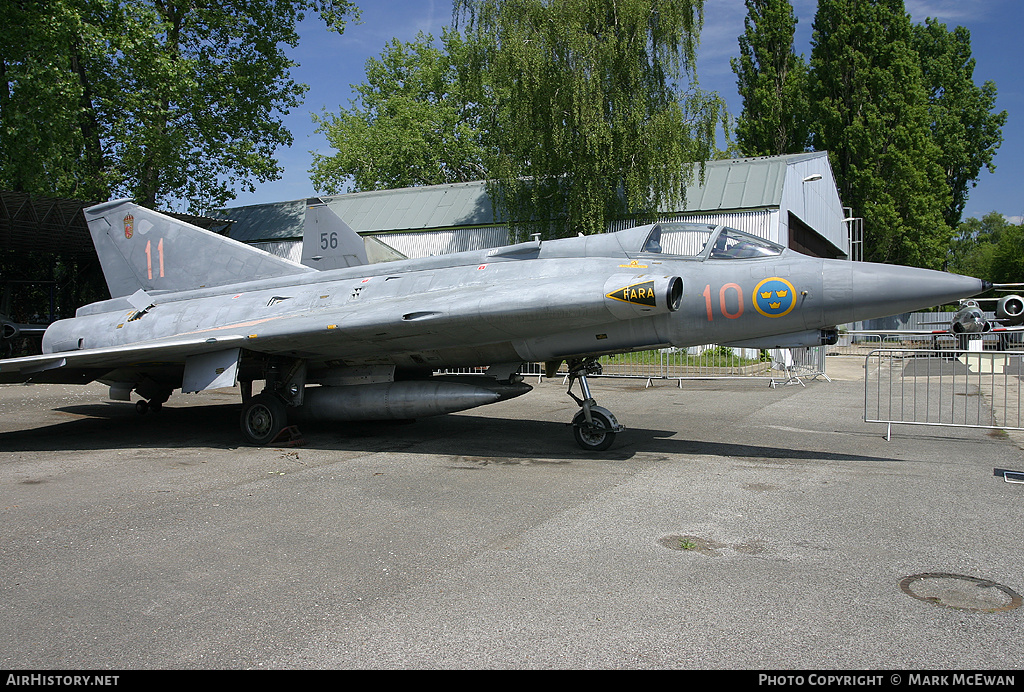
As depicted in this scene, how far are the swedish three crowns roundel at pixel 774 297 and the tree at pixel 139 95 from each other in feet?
72.4

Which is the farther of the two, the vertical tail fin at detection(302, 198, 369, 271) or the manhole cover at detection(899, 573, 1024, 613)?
the vertical tail fin at detection(302, 198, 369, 271)

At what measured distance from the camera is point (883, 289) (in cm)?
677

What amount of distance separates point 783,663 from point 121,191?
2849 centimetres

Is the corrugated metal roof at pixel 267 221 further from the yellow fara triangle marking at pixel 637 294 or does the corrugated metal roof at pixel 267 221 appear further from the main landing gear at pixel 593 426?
the yellow fara triangle marking at pixel 637 294

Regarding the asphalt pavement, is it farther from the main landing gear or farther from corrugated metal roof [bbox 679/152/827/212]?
corrugated metal roof [bbox 679/152/827/212]

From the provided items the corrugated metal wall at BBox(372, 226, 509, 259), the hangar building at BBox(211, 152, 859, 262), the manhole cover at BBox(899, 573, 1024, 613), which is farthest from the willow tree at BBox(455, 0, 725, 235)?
the manhole cover at BBox(899, 573, 1024, 613)

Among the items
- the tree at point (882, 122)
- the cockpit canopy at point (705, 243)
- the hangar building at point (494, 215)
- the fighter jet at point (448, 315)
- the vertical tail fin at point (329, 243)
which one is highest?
the tree at point (882, 122)

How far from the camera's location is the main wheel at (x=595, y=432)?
8.33 meters

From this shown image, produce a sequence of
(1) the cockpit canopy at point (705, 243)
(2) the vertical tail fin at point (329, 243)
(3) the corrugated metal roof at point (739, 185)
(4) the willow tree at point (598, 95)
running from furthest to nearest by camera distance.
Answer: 1. (3) the corrugated metal roof at point (739, 185)
2. (4) the willow tree at point (598, 95)
3. (2) the vertical tail fin at point (329, 243)
4. (1) the cockpit canopy at point (705, 243)

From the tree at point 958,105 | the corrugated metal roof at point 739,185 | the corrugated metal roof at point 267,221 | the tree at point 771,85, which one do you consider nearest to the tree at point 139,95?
the corrugated metal roof at point 267,221

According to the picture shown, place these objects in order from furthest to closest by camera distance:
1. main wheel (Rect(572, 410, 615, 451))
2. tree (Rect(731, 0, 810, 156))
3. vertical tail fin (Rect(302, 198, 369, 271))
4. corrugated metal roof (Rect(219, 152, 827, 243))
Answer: tree (Rect(731, 0, 810, 156)), corrugated metal roof (Rect(219, 152, 827, 243)), vertical tail fin (Rect(302, 198, 369, 271)), main wheel (Rect(572, 410, 615, 451))

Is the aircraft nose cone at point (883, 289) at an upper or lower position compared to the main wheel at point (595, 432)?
upper

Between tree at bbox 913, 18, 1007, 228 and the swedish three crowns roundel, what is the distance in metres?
52.8

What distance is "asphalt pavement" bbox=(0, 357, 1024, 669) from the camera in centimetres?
321
